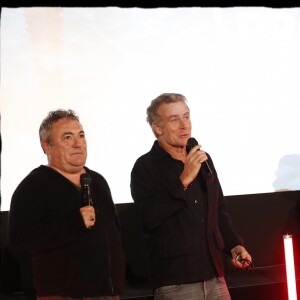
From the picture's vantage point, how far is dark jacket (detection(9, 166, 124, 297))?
95.6 inches

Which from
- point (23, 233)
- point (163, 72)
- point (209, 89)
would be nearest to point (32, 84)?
point (163, 72)

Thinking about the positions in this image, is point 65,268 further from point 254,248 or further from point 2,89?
point 254,248

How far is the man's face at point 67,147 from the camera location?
2.62 metres

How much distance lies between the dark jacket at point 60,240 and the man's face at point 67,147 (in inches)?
3.1

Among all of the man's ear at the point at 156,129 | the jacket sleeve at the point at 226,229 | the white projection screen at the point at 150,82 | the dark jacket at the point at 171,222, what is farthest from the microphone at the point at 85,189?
the white projection screen at the point at 150,82

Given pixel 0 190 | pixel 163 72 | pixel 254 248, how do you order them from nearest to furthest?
1. pixel 0 190
2. pixel 163 72
3. pixel 254 248

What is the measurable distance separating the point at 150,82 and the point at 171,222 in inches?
60.1

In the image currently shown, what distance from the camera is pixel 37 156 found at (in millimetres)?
3707

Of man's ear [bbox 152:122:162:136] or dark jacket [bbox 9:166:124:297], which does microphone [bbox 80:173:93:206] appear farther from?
man's ear [bbox 152:122:162:136]

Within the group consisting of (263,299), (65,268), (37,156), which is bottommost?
(263,299)

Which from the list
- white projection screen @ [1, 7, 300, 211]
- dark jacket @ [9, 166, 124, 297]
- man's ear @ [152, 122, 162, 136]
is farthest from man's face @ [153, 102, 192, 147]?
white projection screen @ [1, 7, 300, 211]

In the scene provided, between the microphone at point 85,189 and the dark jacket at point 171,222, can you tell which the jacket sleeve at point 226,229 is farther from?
the microphone at point 85,189

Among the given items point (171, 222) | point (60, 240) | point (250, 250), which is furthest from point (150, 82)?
point (60, 240)

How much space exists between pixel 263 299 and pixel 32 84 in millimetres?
1903
